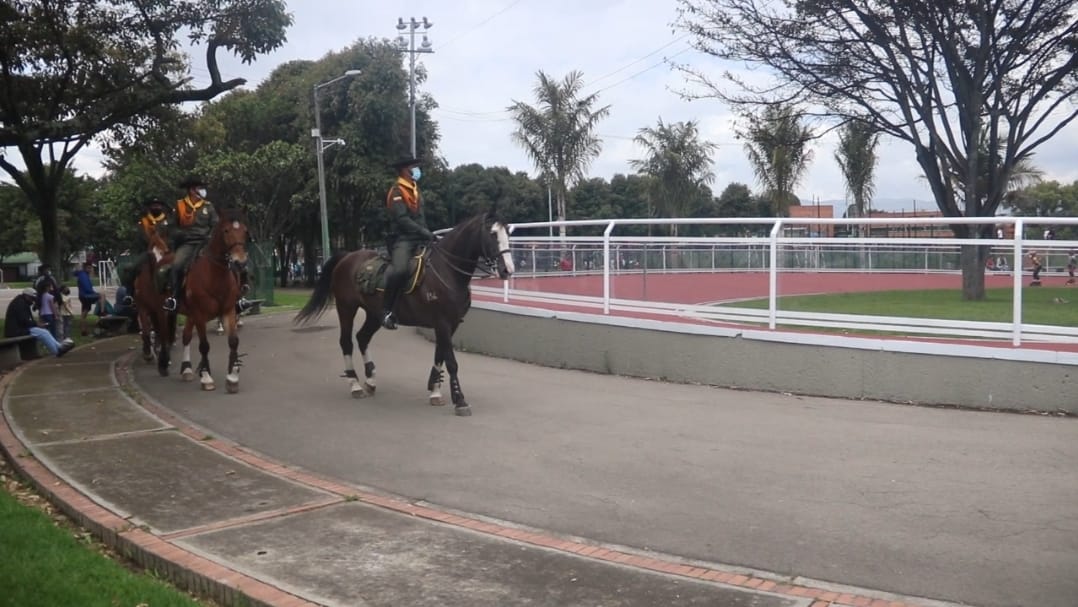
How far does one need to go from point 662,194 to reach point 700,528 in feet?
127

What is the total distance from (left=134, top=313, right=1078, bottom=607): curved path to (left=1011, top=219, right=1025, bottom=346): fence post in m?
0.99

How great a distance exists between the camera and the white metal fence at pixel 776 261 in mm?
9695

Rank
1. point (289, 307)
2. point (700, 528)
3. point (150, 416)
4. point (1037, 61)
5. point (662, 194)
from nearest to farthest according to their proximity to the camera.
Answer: point (700, 528), point (150, 416), point (1037, 61), point (289, 307), point (662, 194)

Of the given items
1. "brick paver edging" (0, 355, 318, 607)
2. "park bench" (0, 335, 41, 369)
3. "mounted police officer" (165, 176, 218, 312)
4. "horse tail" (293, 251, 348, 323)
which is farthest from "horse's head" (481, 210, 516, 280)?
"park bench" (0, 335, 41, 369)

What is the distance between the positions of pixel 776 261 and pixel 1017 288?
2.75 m

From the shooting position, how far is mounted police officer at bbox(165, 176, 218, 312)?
40.0ft

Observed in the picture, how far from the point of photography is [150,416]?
9.75 metres

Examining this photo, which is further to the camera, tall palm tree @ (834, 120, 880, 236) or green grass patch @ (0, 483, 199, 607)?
tall palm tree @ (834, 120, 880, 236)

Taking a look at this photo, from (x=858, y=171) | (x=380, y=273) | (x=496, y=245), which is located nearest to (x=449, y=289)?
(x=496, y=245)

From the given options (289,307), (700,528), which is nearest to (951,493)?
(700,528)

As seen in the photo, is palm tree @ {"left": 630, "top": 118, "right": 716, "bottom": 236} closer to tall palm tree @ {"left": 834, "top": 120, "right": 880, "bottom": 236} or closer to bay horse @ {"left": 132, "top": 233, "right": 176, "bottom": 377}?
tall palm tree @ {"left": 834, "top": 120, "right": 880, "bottom": 236}

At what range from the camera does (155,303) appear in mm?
13500

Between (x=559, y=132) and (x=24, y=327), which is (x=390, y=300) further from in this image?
(x=559, y=132)

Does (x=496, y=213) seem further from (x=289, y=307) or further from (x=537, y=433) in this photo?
(x=289, y=307)
